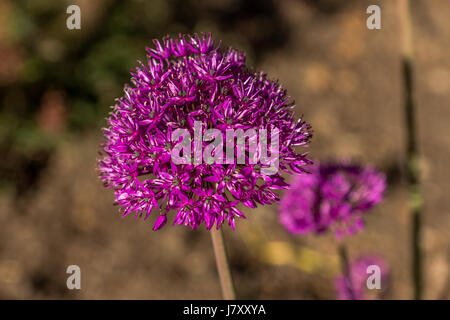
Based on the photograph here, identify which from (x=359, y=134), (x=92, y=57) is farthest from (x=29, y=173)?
(x=359, y=134)

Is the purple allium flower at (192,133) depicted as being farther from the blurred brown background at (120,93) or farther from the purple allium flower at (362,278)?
the blurred brown background at (120,93)

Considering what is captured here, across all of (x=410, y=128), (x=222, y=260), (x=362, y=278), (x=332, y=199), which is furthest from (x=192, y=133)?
(x=362, y=278)

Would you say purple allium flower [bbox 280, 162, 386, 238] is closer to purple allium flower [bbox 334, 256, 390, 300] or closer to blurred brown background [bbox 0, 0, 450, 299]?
purple allium flower [bbox 334, 256, 390, 300]

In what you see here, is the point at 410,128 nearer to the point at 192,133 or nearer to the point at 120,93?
the point at 192,133

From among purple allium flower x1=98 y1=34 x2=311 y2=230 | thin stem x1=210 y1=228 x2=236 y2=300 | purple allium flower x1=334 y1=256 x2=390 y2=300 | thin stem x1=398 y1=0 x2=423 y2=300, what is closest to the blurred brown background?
purple allium flower x1=334 y1=256 x2=390 y2=300

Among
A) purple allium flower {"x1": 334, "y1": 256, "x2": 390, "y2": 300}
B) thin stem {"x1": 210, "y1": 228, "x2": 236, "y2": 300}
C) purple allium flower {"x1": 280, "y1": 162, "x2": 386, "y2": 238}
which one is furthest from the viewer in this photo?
purple allium flower {"x1": 334, "y1": 256, "x2": 390, "y2": 300}
